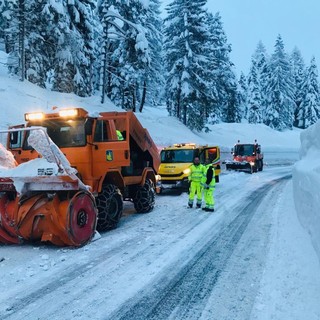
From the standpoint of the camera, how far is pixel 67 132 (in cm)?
806

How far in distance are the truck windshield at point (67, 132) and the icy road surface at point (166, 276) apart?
2.06 metres

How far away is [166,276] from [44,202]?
2.77m

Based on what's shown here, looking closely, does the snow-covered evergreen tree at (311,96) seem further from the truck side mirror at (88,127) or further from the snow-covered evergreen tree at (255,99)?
the truck side mirror at (88,127)

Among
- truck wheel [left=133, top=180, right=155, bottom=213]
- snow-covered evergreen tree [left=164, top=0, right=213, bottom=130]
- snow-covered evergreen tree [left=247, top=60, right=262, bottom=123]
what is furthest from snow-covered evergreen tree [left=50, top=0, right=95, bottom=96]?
snow-covered evergreen tree [left=247, top=60, right=262, bottom=123]

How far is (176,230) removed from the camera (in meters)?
8.21

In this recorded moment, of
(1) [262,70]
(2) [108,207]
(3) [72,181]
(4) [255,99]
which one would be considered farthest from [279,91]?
(3) [72,181]

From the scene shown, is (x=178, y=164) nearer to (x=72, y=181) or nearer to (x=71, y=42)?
(x=72, y=181)

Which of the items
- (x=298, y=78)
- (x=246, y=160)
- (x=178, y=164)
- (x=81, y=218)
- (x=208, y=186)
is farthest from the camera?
(x=298, y=78)

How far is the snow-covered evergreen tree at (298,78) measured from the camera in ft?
241

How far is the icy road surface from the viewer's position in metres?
4.25

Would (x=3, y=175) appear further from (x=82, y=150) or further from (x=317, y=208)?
(x=317, y=208)

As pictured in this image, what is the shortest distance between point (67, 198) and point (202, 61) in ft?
96.2

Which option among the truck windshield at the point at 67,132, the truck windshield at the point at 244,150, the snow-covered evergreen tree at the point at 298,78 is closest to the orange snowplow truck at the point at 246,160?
the truck windshield at the point at 244,150

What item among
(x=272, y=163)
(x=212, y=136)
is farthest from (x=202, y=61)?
(x=272, y=163)
